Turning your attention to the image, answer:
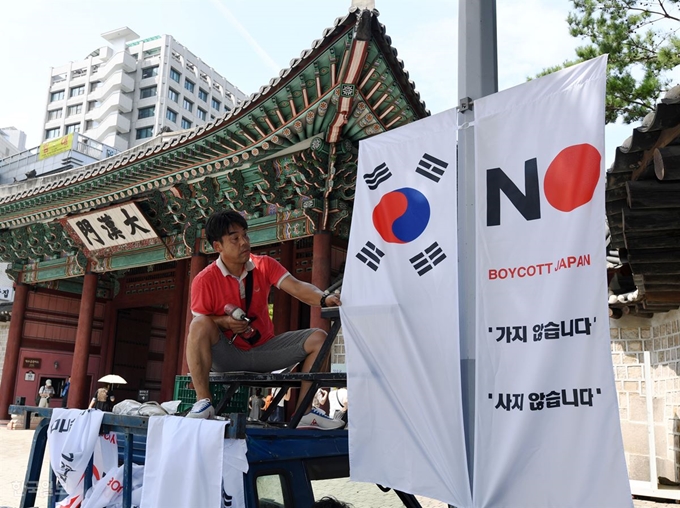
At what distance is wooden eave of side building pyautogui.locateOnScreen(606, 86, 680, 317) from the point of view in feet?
12.0

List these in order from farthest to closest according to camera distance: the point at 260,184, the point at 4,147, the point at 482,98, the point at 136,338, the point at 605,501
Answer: the point at 4,147 → the point at 136,338 → the point at 260,184 → the point at 482,98 → the point at 605,501

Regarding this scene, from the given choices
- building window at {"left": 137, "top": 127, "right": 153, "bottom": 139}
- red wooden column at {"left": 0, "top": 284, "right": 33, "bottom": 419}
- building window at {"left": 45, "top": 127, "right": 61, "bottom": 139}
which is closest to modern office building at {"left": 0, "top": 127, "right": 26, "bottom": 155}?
building window at {"left": 45, "top": 127, "right": 61, "bottom": 139}

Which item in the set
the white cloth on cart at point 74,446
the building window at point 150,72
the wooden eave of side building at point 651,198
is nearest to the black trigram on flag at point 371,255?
the white cloth on cart at point 74,446

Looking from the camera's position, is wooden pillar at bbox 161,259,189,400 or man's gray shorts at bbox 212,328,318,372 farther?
wooden pillar at bbox 161,259,189,400

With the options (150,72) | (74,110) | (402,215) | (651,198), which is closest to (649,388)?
(651,198)

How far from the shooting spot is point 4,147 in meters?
54.7

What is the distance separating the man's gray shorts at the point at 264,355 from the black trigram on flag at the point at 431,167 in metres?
1.21

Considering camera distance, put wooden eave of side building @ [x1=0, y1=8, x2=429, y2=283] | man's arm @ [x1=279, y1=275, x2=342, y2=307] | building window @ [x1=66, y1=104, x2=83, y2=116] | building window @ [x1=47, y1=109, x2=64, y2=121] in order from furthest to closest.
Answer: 1. building window @ [x1=47, y1=109, x2=64, y2=121]
2. building window @ [x1=66, y1=104, x2=83, y2=116]
3. wooden eave of side building @ [x1=0, y1=8, x2=429, y2=283]
4. man's arm @ [x1=279, y1=275, x2=342, y2=307]

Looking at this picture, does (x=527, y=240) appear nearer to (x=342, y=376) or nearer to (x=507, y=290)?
(x=507, y=290)

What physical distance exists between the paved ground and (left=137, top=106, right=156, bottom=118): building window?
1772 inches

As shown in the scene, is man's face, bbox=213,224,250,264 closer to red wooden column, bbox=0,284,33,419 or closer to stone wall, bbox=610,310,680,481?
stone wall, bbox=610,310,680,481

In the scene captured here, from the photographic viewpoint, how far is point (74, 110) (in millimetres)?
59375

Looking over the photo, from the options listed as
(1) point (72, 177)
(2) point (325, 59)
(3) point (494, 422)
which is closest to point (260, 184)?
(2) point (325, 59)

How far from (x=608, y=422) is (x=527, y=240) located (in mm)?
649
